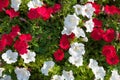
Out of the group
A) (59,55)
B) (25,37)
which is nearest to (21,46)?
(25,37)

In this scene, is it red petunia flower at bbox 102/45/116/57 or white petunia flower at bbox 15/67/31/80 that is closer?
white petunia flower at bbox 15/67/31/80

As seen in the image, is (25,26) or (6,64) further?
(25,26)

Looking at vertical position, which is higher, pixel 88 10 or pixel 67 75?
pixel 88 10

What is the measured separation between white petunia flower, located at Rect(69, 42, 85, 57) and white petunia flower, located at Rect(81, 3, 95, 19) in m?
0.41

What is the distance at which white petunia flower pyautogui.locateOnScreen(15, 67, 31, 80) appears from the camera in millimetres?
4180

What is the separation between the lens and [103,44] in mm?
4539

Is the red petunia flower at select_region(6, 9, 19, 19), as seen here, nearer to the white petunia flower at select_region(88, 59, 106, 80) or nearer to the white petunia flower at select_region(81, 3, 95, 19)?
the white petunia flower at select_region(81, 3, 95, 19)

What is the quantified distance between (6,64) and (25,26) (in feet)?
1.80

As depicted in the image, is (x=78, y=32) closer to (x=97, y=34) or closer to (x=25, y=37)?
(x=97, y=34)

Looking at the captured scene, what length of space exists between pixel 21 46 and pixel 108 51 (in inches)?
33.3

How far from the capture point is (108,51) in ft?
14.3

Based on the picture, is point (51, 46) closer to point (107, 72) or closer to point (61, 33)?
point (61, 33)

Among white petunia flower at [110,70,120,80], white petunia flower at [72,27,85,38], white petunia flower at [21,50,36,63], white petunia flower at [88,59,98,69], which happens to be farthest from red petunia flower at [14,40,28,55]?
white petunia flower at [110,70,120,80]

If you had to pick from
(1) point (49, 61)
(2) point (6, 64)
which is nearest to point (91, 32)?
(1) point (49, 61)
